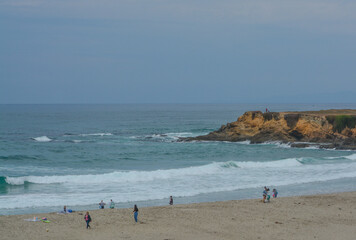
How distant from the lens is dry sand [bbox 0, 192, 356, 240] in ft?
58.0

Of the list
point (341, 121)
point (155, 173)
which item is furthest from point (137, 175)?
point (341, 121)

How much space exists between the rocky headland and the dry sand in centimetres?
2861

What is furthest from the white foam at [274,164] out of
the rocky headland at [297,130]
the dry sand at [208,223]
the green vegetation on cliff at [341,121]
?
the dry sand at [208,223]

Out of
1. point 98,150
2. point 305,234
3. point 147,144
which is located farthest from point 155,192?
point 147,144

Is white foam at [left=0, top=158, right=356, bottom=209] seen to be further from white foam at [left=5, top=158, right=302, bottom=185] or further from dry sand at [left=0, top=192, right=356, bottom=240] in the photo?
dry sand at [left=0, top=192, right=356, bottom=240]

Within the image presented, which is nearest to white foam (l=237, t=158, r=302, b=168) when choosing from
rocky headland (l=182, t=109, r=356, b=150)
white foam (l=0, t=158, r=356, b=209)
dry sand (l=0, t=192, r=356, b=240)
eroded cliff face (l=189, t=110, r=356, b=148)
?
white foam (l=0, t=158, r=356, b=209)

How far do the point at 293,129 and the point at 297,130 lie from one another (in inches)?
18.9

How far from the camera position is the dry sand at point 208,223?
17.7 meters

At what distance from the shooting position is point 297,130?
53.1m

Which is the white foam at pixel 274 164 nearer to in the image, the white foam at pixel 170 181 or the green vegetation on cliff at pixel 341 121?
the white foam at pixel 170 181

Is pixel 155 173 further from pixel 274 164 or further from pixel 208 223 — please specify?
pixel 208 223

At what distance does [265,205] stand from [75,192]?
36.0 feet

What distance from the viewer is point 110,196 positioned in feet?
83.8

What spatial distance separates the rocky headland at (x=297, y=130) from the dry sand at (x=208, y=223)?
2861 centimetres
